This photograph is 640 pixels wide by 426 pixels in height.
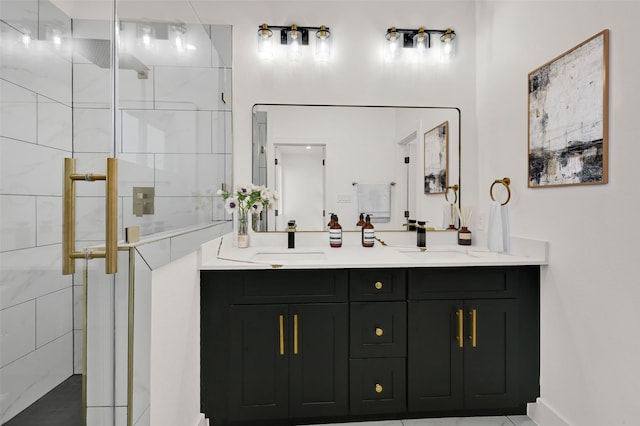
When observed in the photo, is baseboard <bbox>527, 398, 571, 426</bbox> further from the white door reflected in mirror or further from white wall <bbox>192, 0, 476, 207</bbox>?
the white door reflected in mirror

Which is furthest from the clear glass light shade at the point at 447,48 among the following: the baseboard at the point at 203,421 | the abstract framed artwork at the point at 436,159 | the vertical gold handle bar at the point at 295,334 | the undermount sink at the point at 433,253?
the baseboard at the point at 203,421

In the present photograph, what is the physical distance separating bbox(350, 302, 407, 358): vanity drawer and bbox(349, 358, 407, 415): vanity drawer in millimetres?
46

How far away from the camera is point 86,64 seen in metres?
0.81

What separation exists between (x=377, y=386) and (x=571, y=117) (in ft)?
5.27

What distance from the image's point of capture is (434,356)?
1824 mm

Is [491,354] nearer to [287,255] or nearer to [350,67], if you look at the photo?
[287,255]

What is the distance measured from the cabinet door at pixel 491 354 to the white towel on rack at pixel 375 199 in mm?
858

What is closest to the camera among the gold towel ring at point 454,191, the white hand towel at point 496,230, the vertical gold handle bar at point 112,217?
the vertical gold handle bar at point 112,217

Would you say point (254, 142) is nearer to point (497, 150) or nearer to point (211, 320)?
point (211, 320)

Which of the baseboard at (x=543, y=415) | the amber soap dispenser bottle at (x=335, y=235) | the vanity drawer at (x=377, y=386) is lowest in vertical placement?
the baseboard at (x=543, y=415)

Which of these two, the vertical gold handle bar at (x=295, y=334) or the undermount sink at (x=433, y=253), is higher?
the undermount sink at (x=433, y=253)

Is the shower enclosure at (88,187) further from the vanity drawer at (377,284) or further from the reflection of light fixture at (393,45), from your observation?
the reflection of light fixture at (393,45)

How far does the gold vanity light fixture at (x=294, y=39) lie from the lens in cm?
237

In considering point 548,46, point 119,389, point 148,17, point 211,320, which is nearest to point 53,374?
point 119,389
